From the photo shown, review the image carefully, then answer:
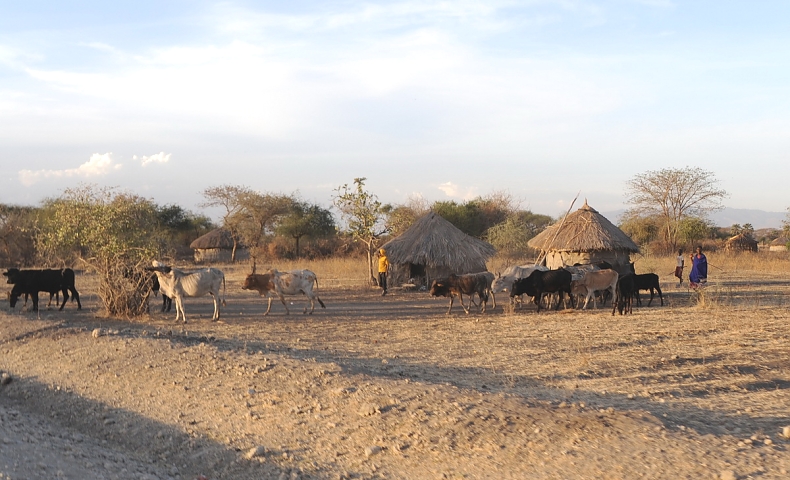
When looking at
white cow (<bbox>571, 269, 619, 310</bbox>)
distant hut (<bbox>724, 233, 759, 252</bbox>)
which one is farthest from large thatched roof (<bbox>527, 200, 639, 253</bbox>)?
distant hut (<bbox>724, 233, 759, 252</bbox>)

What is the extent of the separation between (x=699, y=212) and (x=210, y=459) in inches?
1933

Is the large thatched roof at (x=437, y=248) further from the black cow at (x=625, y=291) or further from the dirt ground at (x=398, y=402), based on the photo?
the dirt ground at (x=398, y=402)

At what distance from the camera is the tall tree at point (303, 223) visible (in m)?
50.5

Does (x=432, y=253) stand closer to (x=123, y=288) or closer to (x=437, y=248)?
(x=437, y=248)

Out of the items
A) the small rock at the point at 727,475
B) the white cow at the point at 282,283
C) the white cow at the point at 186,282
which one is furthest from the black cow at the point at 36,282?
the small rock at the point at 727,475

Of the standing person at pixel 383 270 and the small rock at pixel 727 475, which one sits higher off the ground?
the standing person at pixel 383 270

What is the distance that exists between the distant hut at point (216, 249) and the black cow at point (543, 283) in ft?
111

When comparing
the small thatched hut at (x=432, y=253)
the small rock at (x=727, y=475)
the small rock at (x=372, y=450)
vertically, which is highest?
the small thatched hut at (x=432, y=253)

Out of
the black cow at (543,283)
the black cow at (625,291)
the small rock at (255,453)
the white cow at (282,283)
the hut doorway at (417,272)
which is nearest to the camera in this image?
the small rock at (255,453)

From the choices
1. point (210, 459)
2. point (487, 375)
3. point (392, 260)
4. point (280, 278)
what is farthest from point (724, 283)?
point (210, 459)

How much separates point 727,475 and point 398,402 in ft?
9.94

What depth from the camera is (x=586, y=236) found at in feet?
74.0

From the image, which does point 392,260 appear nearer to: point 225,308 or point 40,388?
point 225,308

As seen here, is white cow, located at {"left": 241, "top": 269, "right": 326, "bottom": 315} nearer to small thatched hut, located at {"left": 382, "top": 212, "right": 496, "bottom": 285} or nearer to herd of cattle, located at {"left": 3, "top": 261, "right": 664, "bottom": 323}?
herd of cattle, located at {"left": 3, "top": 261, "right": 664, "bottom": 323}
